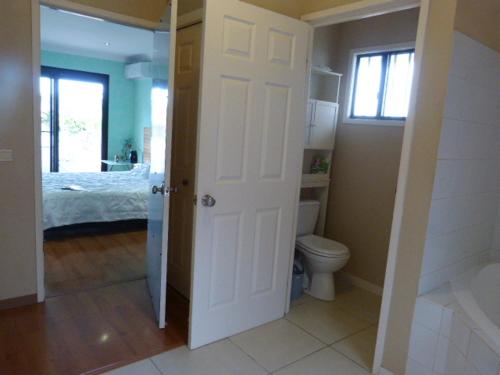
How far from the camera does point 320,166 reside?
11.3ft

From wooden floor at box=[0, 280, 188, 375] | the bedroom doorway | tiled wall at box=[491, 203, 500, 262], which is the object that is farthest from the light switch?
tiled wall at box=[491, 203, 500, 262]

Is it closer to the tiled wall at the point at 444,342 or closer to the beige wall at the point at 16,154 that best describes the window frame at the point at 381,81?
the tiled wall at the point at 444,342

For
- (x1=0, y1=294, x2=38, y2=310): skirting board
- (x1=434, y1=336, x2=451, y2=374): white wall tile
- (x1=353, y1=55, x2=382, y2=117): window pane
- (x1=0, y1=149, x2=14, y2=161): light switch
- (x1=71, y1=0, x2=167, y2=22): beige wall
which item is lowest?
(x1=0, y1=294, x2=38, y2=310): skirting board

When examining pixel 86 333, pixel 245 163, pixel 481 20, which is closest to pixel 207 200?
pixel 245 163

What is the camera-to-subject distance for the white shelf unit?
321 centimetres

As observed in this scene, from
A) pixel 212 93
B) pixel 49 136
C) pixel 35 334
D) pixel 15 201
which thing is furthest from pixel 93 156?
pixel 212 93

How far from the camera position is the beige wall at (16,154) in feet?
Result: 7.79

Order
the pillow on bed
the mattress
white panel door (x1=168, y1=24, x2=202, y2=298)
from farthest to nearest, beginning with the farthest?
the pillow on bed < the mattress < white panel door (x1=168, y1=24, x2=202, y2=298)

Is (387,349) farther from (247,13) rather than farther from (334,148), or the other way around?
(247,13)

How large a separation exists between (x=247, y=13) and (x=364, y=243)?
2.17 meters

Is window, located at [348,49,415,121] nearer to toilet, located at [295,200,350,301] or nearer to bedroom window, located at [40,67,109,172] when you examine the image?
toilet, located at [295,200,350,301]

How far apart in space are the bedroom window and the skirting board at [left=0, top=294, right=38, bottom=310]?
15.5 ft

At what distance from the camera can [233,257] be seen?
7.69 ft

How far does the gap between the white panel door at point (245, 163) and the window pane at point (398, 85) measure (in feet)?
3.35
